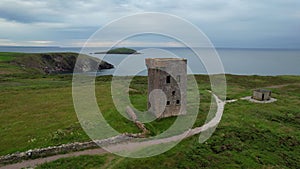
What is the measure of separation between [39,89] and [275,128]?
41.7m

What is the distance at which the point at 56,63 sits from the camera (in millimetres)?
146250

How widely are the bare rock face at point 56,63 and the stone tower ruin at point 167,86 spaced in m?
99.3

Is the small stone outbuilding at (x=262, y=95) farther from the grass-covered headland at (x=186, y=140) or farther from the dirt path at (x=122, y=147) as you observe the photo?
the dirt path at (x=122, y=147)

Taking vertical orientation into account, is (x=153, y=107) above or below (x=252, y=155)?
above

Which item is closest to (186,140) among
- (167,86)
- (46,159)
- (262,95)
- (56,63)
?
(167,86)

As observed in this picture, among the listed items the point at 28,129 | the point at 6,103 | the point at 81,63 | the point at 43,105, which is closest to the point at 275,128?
the point at 28,129

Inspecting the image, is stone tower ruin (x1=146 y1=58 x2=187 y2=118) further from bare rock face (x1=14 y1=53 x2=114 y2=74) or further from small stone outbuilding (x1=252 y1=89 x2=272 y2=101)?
bare rock face (x1=14 y1=53 x2=114 y2=74)

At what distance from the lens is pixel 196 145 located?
2511 centimetres

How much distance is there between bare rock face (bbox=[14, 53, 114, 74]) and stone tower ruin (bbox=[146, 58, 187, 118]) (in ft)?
326

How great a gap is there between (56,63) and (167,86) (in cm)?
12627

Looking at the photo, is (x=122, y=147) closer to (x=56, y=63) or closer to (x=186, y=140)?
(x=186, y=140)

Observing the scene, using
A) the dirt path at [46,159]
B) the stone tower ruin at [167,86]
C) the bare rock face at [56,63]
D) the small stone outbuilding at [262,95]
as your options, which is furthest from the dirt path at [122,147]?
the bare rock face at [56,63]

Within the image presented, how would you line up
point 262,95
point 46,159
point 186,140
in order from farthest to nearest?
1. point 262,95
2. point 186,140
3. point 46,159

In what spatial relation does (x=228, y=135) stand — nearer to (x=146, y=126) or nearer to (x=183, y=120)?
(x=183, y=120)
